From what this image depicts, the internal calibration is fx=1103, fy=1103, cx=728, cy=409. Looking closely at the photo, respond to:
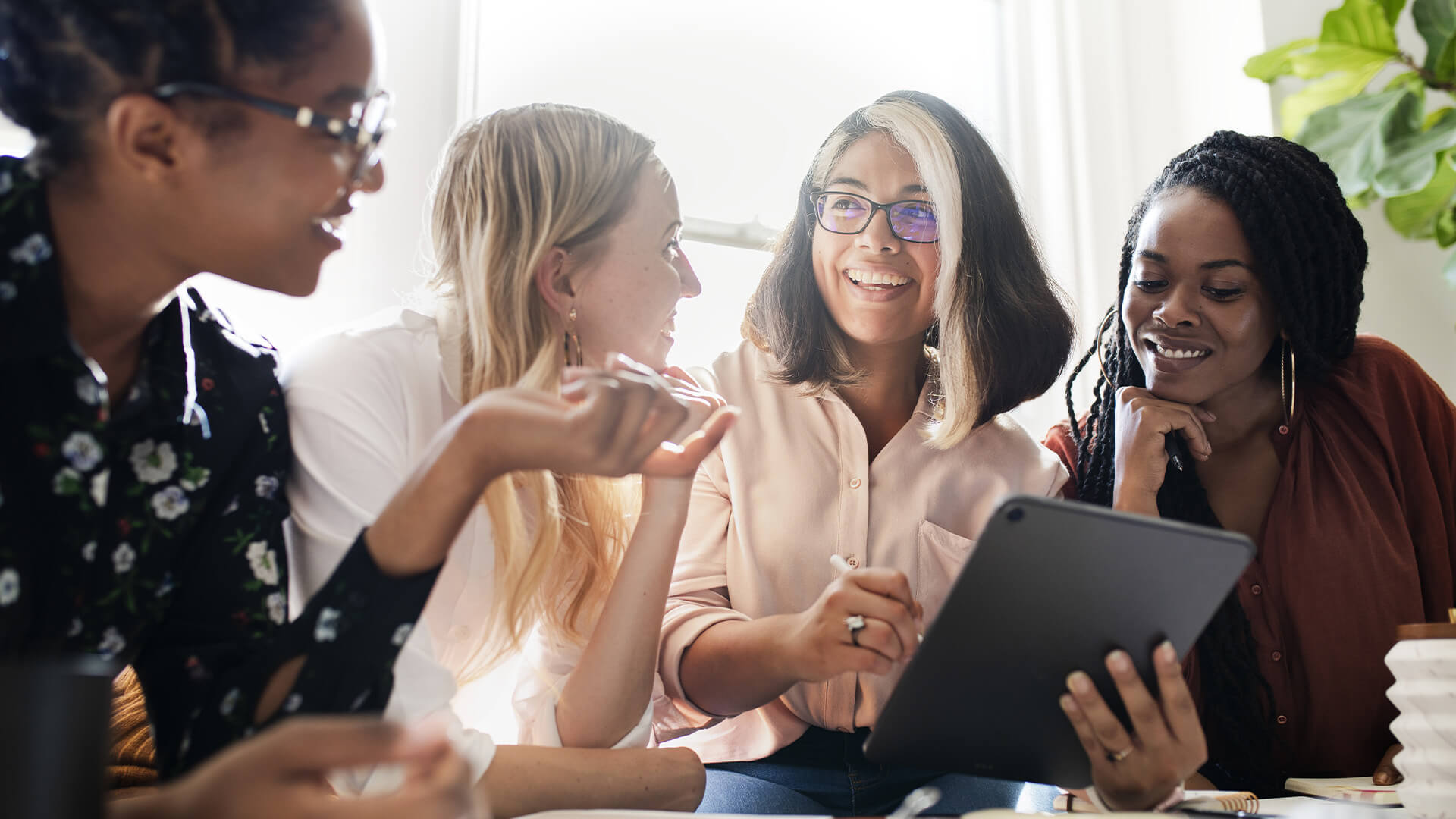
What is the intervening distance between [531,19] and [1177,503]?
4.82ft

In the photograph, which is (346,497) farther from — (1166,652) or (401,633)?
(1166,652)

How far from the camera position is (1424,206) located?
234 centimetres

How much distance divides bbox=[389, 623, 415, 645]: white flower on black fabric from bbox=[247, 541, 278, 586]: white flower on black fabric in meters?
0.18

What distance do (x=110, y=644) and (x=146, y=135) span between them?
374 mm

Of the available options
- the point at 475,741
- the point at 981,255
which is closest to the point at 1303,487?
the point at 981,255

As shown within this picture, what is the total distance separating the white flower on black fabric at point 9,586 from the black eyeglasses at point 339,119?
0.32 meters

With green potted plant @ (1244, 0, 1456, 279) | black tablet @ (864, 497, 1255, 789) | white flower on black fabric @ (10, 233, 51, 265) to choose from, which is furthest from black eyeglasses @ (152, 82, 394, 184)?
green potted plant @ (1244, 0, 1456, 279)

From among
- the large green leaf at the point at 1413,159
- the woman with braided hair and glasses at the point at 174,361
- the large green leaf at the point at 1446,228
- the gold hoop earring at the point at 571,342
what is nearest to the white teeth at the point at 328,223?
the woman with braided hair and glasses at the point at 174,361

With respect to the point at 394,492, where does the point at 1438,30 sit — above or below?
above

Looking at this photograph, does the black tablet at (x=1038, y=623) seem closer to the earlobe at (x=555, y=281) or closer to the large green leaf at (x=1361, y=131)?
the earlobe at (x=555, y=281)

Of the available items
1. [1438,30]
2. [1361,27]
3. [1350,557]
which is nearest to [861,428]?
[1350,557]

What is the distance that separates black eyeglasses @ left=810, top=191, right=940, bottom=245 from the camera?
1471 mm

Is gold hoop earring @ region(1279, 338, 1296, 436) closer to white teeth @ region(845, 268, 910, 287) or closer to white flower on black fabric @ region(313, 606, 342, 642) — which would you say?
white teeth @ region(845, 268, 910, 287)

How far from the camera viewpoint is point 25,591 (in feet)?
2.37
